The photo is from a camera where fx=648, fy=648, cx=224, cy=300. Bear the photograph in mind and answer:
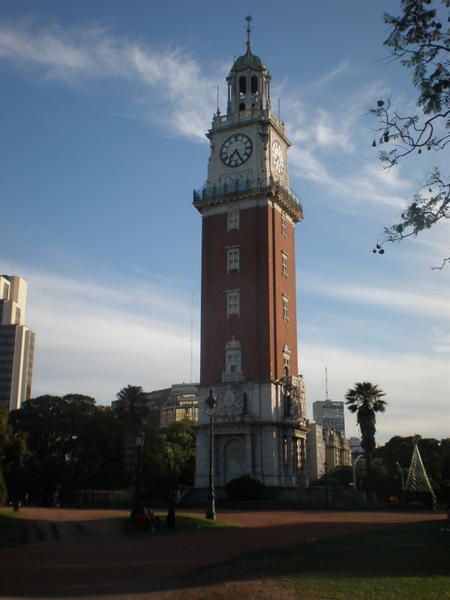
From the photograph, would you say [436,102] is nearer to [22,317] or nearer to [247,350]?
[247,350]

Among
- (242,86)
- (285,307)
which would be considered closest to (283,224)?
(285,307)

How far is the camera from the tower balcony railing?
6519cm

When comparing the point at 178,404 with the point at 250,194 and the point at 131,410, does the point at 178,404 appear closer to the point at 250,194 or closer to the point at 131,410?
the point at 131,410

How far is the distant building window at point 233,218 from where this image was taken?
218 ft

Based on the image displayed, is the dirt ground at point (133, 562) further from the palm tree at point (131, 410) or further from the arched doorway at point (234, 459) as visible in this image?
the palm tree at point (131, 410)

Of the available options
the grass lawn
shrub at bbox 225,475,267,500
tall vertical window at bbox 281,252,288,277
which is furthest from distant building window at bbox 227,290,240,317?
the grass lawn

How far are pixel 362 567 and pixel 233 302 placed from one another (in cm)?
4859

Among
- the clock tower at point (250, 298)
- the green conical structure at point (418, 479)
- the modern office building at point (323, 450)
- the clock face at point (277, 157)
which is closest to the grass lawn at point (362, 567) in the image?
the green conical structure at point (418, 479)

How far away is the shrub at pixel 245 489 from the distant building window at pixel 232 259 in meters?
20.7

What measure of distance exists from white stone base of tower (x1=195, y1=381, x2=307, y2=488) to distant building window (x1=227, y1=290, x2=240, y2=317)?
7.14 meters

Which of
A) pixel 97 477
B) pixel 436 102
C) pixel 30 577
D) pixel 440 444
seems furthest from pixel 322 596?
pixel 440 444

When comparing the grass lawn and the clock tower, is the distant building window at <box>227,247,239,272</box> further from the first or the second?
the grass lawn

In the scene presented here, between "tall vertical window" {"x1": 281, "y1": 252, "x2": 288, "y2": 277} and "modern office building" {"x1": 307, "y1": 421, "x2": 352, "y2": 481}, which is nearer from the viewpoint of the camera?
"tall vertical window" {"x1": 281, "y1": 252, "x2": 288, "y2": 277}

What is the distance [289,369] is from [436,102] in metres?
50.7
